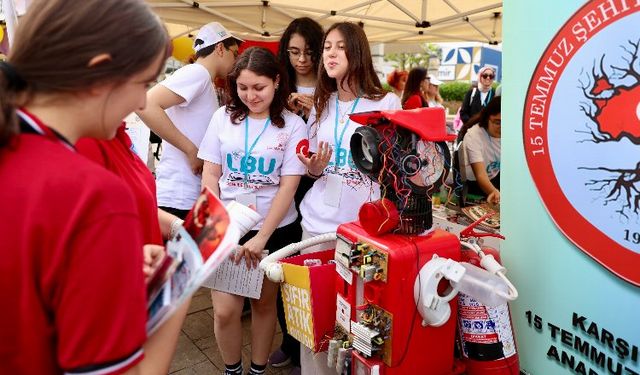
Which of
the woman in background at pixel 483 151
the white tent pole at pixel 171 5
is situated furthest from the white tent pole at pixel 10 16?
the woman in background at pixel 483 151

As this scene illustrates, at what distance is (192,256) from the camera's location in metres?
0.78

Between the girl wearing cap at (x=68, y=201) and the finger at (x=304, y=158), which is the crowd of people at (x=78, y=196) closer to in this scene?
the girl wearing cap at (x=68, y=201)

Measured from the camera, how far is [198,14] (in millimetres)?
4340

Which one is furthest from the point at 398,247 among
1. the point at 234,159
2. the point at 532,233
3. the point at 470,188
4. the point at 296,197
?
the point at 470,188

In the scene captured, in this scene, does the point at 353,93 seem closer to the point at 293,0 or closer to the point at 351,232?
the point at 351,232

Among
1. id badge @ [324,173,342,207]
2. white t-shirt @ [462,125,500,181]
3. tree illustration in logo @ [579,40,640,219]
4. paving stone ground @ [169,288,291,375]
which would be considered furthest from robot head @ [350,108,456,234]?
white t-shirt @ [462,125,500,181]

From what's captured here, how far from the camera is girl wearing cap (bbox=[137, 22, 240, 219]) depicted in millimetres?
2254

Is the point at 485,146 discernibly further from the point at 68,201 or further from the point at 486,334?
the point at 68,201

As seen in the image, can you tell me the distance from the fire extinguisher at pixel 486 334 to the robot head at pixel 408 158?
0.26 metres

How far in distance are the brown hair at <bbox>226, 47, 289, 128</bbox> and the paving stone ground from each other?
1400 mm

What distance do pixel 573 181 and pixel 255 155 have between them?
125 centimetres

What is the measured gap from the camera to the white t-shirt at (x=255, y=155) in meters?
2.12

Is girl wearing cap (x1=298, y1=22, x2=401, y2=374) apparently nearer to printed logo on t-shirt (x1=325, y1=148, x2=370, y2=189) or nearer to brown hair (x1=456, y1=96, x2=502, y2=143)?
printed logo on t-shirt (x1=325, y1=148, x2=370, y2=189)

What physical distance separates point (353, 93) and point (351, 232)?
768 mm
